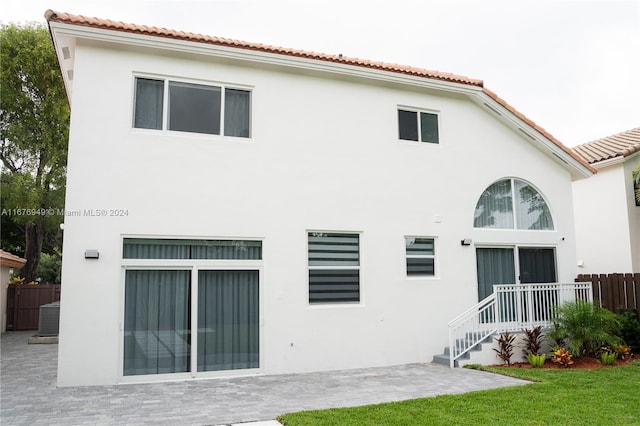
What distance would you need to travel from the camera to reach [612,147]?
1706 centimetres

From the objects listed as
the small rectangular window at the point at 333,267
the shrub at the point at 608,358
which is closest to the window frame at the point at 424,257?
the small rectangular window at the point at 333,267

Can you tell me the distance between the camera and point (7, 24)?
71.1 feet

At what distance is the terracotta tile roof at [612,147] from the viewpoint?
15914mm

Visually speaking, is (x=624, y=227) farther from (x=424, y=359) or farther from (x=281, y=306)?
(x=281, y=306)

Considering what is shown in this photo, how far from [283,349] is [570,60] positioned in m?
16.9

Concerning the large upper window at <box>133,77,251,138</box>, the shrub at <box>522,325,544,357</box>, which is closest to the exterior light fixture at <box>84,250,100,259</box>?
the large upper window at <box>133,77,251,138</box>

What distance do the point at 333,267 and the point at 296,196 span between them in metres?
1.78

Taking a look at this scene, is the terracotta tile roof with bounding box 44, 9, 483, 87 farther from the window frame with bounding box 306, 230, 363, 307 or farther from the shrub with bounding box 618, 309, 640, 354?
the shrub with bounding box 618, 309, 640, 354

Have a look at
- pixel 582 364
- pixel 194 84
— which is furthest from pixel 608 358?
pixel 194 84

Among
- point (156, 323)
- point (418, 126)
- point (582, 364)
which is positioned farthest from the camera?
point (418, 126)

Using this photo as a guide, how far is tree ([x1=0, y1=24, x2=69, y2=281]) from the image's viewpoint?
2159 centimetres

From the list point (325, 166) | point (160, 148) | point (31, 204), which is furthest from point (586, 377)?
point (31, 204)

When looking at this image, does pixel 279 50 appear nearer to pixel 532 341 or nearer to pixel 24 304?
pixel 532 341

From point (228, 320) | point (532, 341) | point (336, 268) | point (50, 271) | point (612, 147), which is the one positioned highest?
point (612, 147)
